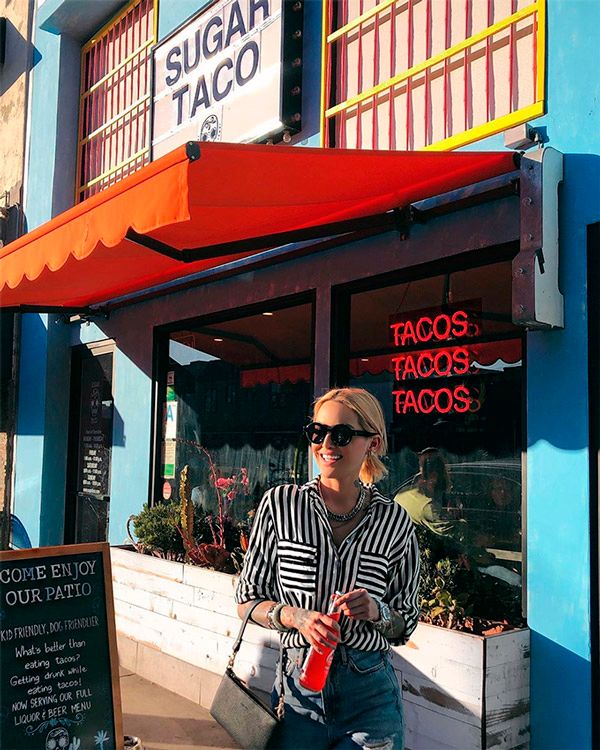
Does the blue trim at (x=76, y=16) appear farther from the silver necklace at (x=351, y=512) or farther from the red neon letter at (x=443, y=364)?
the silver necklace at (x=351, y=512)

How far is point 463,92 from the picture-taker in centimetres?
450

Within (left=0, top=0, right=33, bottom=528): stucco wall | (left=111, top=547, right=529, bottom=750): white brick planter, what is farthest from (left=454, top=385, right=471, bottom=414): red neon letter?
(left=0, top=0, right=33, bottom=528): stucco wall

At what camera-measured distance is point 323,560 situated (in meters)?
2.30

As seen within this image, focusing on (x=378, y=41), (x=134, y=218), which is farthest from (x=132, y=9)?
(x=134, y=218)

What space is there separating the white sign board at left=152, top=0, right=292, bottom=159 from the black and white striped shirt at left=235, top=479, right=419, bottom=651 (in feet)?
12.4

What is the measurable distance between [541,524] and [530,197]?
1574 millimetres

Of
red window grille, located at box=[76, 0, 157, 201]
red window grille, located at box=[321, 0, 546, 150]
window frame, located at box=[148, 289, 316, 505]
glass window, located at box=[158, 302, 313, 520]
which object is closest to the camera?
red window grille, located at box=[321, 0, 546, 150]

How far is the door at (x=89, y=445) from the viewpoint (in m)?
7.82

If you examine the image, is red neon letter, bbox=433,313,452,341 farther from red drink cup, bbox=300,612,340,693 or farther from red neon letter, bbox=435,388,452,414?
red drink cup, bbox=300,612,340,693

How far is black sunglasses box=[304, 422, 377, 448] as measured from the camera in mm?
2346

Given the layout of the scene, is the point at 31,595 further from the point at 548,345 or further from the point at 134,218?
the point at 548,345

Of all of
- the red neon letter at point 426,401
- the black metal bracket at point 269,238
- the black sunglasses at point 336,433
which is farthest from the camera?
the red neon letter at point 426,401

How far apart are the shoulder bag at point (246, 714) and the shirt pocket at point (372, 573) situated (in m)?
0.31

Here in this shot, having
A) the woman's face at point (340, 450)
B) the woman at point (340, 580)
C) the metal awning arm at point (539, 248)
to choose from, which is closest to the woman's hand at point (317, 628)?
the woman at point (340, 580)
